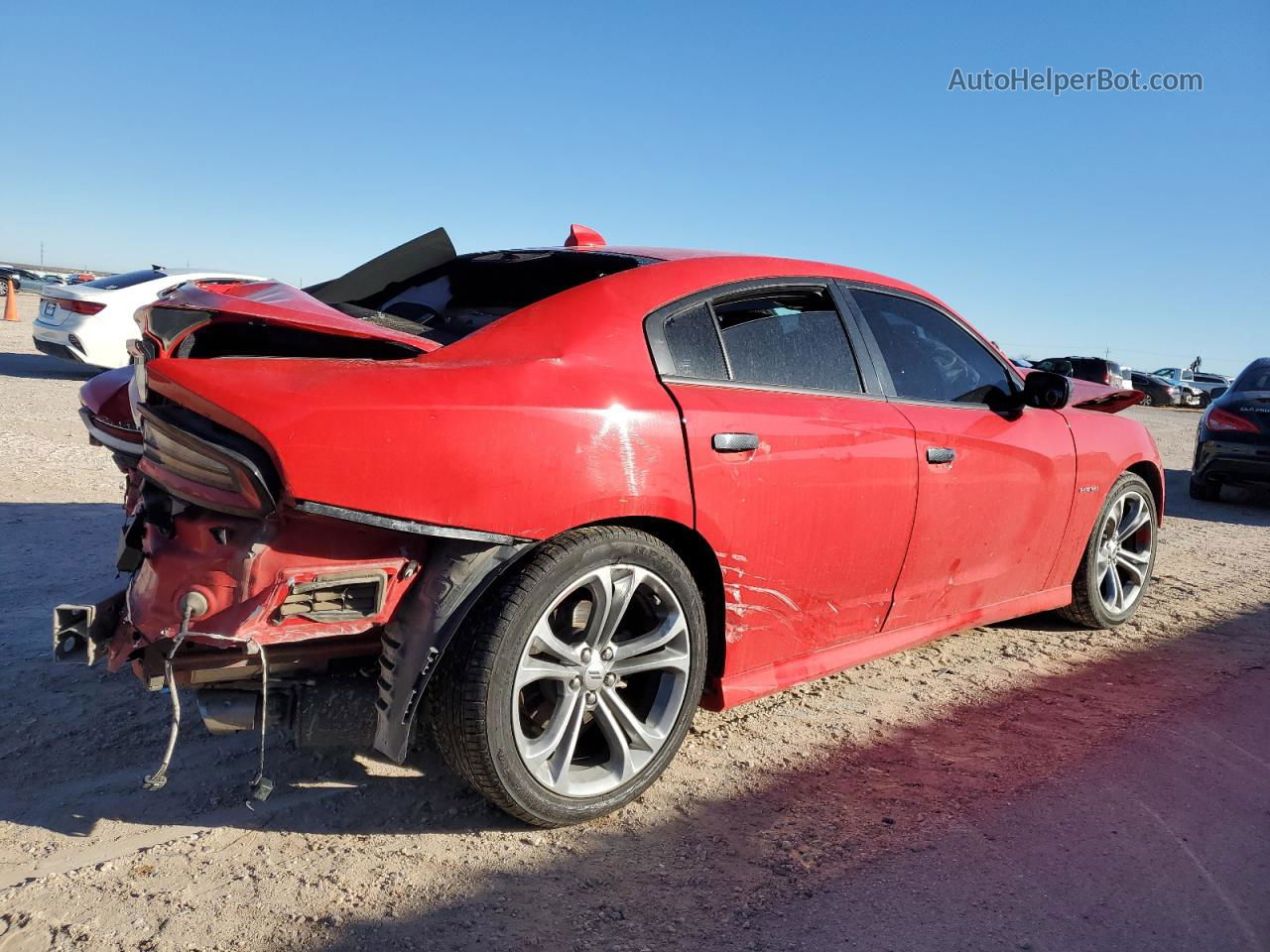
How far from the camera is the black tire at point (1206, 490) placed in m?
9.48

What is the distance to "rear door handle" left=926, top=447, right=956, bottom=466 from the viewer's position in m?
3.35

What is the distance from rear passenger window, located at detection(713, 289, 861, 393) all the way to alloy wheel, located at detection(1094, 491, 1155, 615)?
2059 mm

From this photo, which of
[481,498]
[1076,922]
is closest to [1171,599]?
[1076,922]

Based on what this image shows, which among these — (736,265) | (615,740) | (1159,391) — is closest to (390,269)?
(736,265)

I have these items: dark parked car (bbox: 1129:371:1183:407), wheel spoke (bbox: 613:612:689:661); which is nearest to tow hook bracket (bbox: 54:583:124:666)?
wheel spoke (bbox: 613:612:689:661)

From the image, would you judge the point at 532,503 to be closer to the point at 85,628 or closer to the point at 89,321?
the point at 85,628

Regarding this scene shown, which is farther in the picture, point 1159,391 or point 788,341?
point 1159,391

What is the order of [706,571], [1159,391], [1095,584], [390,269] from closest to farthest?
[706,571], [390,269], [1095,584], [1159,391]

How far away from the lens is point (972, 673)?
13.1 feet

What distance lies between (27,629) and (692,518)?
107 inches

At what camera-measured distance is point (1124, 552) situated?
477 cm

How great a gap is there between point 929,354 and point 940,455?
0.49 m

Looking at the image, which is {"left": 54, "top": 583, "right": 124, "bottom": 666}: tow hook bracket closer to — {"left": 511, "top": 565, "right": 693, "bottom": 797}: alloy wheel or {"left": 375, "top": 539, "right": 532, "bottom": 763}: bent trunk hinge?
{"left": 375, "top": 539, "right": 532, "bottom": 763}: bent trunk hinge

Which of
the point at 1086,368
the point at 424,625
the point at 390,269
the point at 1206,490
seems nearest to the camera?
the point at 424,625
